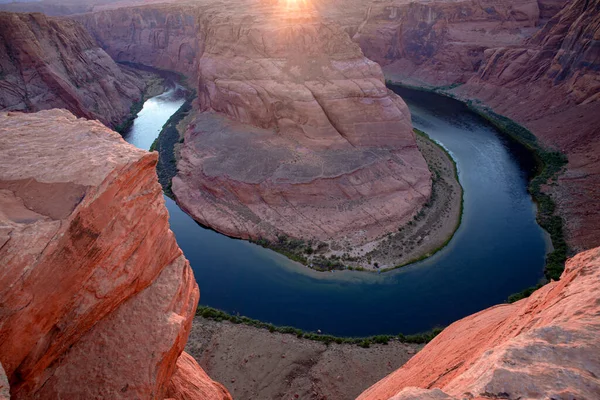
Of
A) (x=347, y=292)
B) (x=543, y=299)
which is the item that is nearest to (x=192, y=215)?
(x=347, y=292)

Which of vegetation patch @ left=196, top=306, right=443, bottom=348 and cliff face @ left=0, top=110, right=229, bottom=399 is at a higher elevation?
cliff face @ left=0, top=110, right=229, bottom=399

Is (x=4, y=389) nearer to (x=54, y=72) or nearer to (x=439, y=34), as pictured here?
(x=54, y=72)

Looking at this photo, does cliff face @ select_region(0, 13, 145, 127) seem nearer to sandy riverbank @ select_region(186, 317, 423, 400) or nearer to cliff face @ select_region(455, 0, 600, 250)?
sandy riverbank @ select_region(186, 317, 423, 400)

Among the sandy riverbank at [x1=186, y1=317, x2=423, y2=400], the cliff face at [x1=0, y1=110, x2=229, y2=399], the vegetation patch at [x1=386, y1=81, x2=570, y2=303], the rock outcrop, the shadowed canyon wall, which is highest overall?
the shadowed canyon wall

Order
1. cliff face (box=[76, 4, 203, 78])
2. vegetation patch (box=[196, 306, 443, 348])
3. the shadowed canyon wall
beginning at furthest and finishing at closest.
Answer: cliff face (box=[76, 4, 203, 78]) → the shadowed canyon wall → vegetation patch (box=[196, 306, 443, 348])

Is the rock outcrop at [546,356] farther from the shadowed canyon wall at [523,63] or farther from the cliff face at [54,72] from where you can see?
the cliff face at [54,72]

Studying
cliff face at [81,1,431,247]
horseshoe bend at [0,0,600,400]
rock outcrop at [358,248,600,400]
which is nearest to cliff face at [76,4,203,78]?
horseshoe bend at [0,0,600,400]
